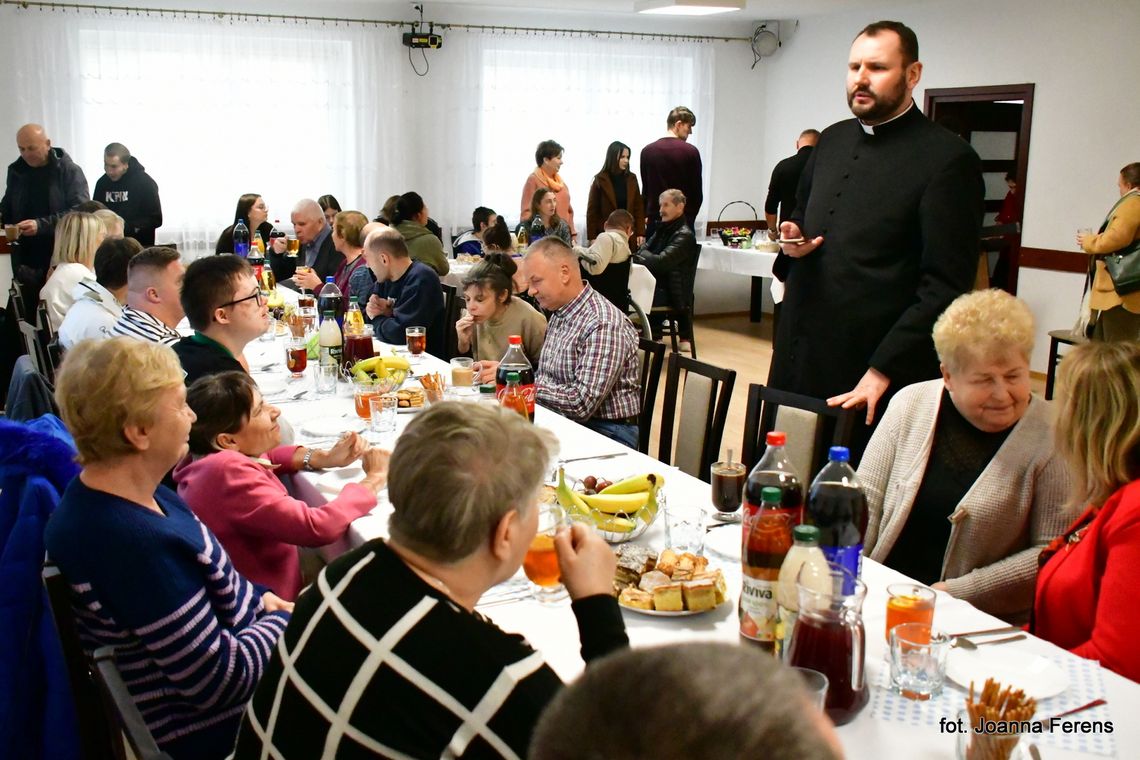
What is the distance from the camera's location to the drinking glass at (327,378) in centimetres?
359

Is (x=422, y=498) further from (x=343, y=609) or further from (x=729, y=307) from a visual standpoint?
(x=729, y=307)

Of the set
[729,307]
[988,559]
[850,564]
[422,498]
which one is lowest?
[729,307]

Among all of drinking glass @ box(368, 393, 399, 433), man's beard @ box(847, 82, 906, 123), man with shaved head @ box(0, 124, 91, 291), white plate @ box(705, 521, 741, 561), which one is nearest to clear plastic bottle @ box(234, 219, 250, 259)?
man with shaved head @ box(0, 124, 91, 291)

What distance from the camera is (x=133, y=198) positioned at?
7.54 metres

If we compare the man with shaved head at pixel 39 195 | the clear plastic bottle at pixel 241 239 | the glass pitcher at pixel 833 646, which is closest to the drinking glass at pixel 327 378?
the glass pitcher at pixel 833 646

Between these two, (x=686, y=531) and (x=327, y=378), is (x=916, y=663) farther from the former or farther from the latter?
(x=327, y=378)

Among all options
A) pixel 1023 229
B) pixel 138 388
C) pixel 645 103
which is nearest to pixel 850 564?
pixel 138 388

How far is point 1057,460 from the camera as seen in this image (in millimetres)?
2156

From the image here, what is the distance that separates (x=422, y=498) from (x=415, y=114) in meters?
8.10

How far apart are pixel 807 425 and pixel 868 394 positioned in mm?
272

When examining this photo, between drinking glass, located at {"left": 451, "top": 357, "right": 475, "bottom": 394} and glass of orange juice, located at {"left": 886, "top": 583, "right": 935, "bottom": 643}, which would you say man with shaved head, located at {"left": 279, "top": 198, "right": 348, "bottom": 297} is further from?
glass of orange juice, located at {"left": 886, "top": 583, "right": 935, "bottom": 643}

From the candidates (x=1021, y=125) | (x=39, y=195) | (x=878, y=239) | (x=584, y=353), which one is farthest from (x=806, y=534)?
(x=39, y=195)

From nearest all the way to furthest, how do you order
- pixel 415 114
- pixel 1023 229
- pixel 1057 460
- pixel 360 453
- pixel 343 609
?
1. pixel 343 609
2. pixel 1057 460
3. pixel 360 453
4. pixel 1023 229
5. pixel 415 114

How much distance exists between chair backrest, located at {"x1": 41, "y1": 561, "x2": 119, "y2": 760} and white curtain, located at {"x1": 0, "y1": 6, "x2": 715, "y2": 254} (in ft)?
23.5
